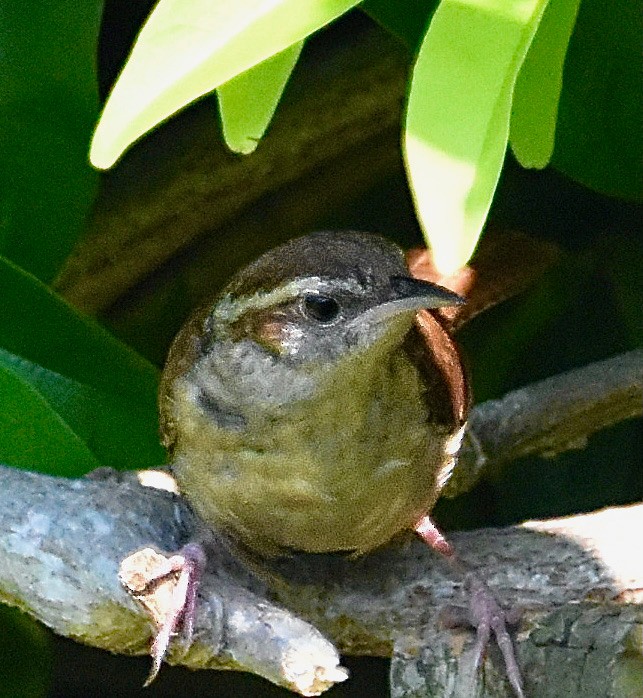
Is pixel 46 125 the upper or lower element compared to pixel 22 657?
upper

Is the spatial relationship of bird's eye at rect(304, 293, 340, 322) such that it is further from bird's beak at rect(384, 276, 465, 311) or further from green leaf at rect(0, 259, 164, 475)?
green leaf at rect(0, 259, 164, 475)

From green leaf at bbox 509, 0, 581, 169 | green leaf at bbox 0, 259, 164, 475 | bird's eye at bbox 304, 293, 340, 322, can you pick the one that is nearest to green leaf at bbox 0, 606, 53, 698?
green leaf at bbox 0, 259, 164, 475

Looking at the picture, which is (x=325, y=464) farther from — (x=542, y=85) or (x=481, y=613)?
(x=542, y=85)

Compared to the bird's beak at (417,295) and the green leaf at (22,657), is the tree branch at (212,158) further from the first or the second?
the bird's beak at (417,295)

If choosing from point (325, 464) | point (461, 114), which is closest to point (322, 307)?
point (325, 464)

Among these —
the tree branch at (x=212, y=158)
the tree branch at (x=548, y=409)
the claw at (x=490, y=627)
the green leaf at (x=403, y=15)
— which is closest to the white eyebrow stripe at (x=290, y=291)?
the claw at (x=490, y=627)

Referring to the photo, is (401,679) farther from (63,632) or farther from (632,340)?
(632,340)

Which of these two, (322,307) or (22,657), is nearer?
(322,307)
